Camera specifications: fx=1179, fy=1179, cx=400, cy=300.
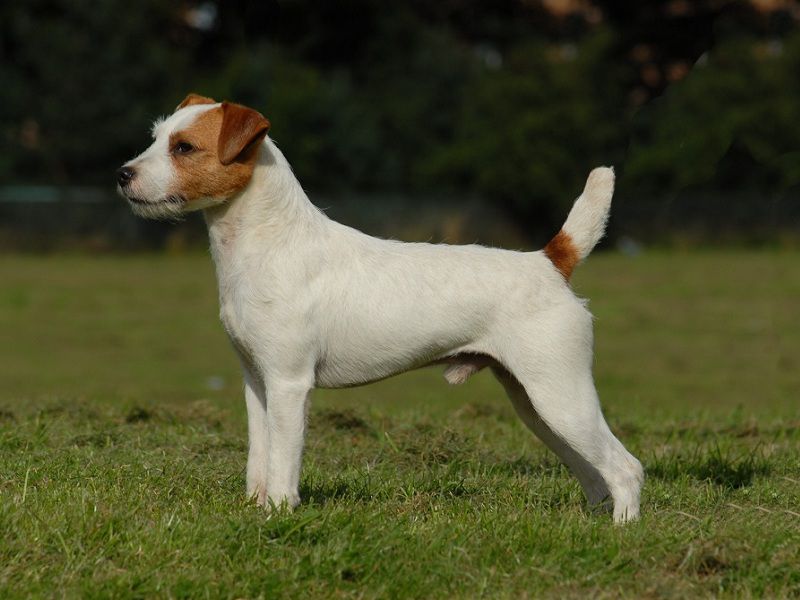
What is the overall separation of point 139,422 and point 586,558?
4446mm

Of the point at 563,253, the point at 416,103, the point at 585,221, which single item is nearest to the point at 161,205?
the point at 563,253

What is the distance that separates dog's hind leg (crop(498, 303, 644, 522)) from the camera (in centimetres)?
566

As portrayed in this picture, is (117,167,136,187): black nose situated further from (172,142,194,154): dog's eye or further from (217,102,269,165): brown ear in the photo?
(217,102,269,165): brown ear

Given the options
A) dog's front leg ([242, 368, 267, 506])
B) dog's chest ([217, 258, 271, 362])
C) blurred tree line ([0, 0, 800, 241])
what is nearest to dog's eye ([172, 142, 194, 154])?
dog's chest ([217, 258, 271, 362])

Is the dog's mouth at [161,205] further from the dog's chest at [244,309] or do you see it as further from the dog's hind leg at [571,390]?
the dog's hind leg at [571,390]

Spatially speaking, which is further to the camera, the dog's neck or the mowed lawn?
the dog's neck

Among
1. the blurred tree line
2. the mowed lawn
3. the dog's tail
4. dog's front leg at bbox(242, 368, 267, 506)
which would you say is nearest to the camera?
the mowed lawn

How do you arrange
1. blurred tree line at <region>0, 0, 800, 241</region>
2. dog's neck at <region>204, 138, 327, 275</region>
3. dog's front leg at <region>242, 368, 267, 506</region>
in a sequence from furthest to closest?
1. blurred tree line at <region>0, 0, 800, 241</region>
2. dog's front leg at <region>242, 368, 267, 506</region>
3. dog's neck at <region>204, 138, 327, 275</region>

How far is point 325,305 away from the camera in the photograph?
5.64 m

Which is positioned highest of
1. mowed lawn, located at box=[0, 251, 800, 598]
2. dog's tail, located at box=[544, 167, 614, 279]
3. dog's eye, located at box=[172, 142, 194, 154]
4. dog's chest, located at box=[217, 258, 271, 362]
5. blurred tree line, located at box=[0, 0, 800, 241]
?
dog's eye, located at box=[172, 142, 194, 154]

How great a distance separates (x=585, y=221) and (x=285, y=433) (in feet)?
6.13

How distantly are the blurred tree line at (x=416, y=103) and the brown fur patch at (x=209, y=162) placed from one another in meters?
23.2

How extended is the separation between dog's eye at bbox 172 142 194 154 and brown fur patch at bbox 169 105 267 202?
1cm

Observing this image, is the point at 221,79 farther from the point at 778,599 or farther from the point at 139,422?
the point at 778,599
